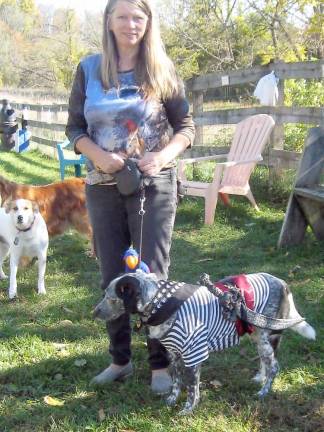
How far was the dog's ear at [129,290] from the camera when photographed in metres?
2.75

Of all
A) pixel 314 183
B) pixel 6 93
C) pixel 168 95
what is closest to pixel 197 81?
pixel 314 183

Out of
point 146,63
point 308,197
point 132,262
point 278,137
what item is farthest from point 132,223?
point 278,137

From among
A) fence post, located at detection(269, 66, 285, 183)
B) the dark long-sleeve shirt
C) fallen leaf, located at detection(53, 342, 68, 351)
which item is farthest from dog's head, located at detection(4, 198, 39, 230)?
Result: fence post, located at detection(269, 66, 285, 183)

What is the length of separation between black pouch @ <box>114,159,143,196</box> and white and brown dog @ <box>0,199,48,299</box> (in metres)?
2.52

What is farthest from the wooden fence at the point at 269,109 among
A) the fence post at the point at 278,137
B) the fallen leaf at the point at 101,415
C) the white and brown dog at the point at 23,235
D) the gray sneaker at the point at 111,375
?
the fallen leaf at the point at 101,415

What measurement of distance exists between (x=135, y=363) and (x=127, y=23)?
6.93 ft

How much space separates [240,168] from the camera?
7.37 meters

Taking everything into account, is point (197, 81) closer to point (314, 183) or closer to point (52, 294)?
point (314, 183)

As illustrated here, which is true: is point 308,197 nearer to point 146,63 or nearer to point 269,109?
point 269,109

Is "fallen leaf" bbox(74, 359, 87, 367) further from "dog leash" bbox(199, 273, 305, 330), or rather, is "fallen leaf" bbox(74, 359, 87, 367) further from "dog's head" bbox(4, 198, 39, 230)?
"dog's head" bbox(4, 198, 39, 230)

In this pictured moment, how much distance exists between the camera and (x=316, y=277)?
194 inches

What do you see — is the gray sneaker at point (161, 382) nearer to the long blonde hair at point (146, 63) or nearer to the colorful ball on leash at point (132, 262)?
the colorful ball on leash at point (132, 262)

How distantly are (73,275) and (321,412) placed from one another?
319 centimetres

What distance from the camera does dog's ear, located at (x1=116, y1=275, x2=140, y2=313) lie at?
2.75m
